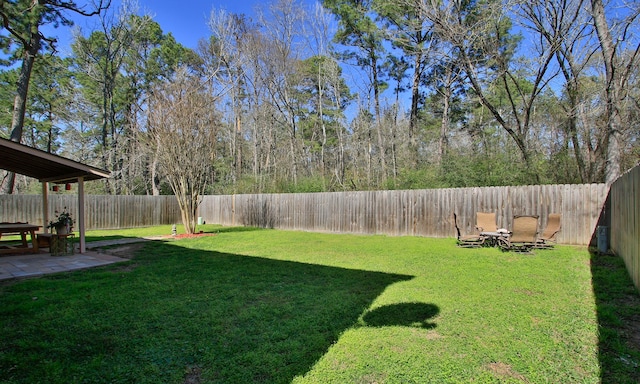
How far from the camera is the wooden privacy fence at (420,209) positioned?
777 centimetres

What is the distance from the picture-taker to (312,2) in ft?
56.8

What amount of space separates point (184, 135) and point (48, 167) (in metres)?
3.71

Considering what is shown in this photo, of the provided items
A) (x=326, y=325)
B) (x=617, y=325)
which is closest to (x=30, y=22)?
(x=326, y=325)

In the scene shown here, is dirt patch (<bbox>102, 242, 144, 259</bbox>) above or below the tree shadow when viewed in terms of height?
below

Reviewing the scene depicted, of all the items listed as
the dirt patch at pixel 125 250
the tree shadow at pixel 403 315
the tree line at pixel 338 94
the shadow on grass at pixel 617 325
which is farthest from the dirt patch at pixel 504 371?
the tree line at pixel 338 94

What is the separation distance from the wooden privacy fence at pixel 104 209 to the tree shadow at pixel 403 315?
1505cm

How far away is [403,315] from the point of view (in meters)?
3.28

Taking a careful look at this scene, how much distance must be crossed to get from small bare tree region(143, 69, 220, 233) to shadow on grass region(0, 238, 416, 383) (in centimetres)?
562

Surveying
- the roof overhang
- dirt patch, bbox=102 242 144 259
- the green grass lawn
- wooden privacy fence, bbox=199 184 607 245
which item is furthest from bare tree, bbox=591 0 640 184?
the roof overhang

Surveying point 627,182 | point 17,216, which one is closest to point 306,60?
point 17,216

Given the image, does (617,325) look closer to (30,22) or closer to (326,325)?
(326,325)

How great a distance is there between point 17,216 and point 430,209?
15.3 m

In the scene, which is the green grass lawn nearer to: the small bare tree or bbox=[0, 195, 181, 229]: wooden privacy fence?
the small bare tree

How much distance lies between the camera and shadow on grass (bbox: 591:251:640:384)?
2219 mm
